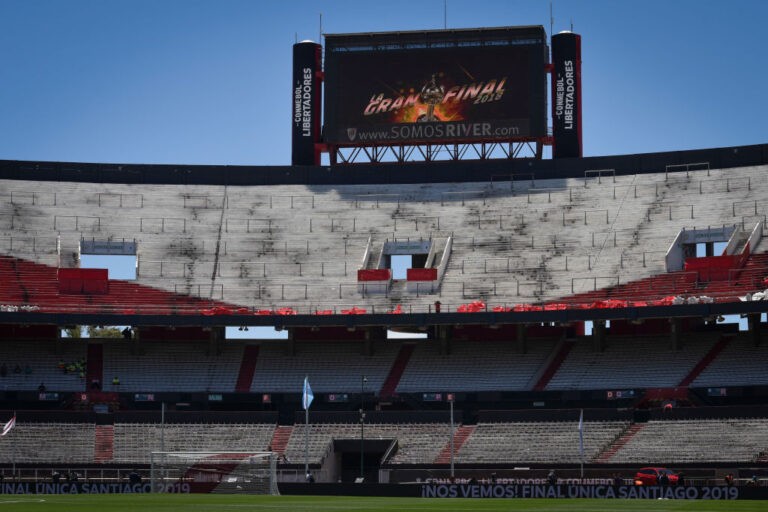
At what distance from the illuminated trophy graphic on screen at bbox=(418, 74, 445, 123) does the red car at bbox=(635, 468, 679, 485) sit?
35794 mm

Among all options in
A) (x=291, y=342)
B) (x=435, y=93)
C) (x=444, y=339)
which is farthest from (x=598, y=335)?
(x=435, y=93)

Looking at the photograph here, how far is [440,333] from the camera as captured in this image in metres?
76.1

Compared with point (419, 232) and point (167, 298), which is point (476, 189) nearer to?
point (419, 232)

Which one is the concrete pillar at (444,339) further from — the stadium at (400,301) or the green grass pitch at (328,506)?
the green grass pitch at (328,506)

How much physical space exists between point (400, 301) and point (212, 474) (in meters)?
23.9

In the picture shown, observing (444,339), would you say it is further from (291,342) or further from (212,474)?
(212,474)

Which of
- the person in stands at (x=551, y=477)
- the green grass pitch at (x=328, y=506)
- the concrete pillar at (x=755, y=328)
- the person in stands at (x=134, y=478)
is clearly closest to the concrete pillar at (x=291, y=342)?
the person in stands at (x=134, y=478)

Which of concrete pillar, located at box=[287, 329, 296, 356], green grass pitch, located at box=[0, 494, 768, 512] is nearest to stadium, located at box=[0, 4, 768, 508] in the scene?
concrete pillar, located at box=[287, 329, 296, 356]

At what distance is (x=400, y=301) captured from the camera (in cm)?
7681

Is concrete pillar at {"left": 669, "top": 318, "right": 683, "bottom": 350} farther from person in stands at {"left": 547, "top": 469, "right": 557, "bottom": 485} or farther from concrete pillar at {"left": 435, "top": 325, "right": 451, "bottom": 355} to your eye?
person in stands at {"left": 547, "top": 469, "right": 557, "bottom": 485}

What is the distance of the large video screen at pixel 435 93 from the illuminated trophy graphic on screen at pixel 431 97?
2.8 inches

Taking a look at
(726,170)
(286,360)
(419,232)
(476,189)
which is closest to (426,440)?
(286,360)

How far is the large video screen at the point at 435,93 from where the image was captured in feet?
281

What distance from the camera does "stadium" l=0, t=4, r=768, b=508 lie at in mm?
65000
